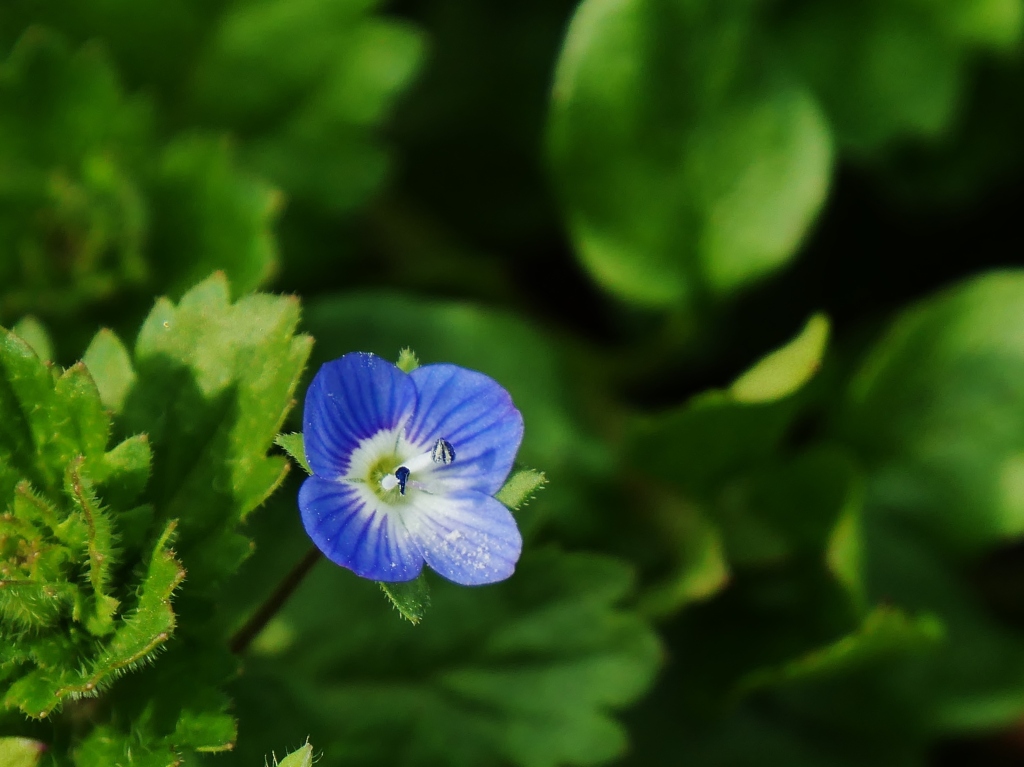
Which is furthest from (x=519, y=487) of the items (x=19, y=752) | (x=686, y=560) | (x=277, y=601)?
(x=686, y=560)

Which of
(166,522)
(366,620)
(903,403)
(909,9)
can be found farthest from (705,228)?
(166,522)

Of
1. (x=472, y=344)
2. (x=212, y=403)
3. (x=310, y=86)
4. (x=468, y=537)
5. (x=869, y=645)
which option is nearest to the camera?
(x=468, y=537)

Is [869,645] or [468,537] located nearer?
[468,537]

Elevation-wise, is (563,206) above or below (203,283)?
above

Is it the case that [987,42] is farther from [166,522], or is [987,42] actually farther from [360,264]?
[166,522]

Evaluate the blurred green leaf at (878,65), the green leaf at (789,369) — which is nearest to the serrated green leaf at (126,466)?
the green leaf at (789,369)

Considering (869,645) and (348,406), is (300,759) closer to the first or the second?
(348,406)
